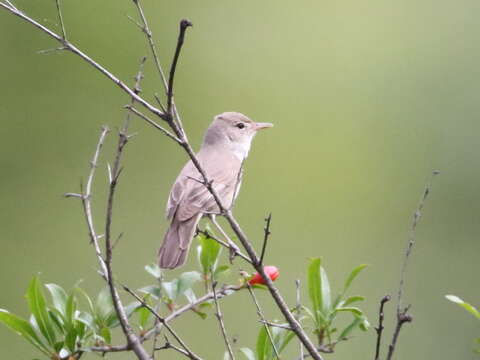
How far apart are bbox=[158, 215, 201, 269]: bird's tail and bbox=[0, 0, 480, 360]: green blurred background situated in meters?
2.87

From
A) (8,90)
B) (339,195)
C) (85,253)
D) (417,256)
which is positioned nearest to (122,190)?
(85,253)

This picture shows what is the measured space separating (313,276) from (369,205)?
6.35m

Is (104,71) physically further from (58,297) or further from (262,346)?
(262,346)

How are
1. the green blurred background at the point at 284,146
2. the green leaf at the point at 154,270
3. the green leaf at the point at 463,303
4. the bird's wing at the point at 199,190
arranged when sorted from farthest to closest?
the green blurred background at the point at 284,146 → the bird's wing at the point at 199,190 → the green leaf at the point at 154,270 → the green leaf at the point at 463,303

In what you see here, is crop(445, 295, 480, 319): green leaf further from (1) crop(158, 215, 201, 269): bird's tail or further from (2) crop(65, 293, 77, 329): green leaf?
(1) crop(158, 215, 201, 269): bird's tail

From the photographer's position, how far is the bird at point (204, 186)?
196 inches

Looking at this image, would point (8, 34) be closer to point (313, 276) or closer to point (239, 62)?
point (239, 62)

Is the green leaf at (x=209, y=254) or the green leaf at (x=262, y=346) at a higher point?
the green leaf at (x=209, y=254)

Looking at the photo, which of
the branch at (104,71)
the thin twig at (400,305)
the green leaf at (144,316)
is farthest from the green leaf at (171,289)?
the thin twig at (400,305)

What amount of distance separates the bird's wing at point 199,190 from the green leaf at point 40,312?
158 cm

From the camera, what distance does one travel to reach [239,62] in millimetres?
10531

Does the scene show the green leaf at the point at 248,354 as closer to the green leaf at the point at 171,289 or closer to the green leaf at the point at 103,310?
the green leaf at the point at 171,289

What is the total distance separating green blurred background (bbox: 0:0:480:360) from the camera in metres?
8.77

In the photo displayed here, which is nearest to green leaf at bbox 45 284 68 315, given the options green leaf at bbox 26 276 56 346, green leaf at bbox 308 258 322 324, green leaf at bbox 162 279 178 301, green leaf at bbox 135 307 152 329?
green leaf at bbox 26 276 56 346
